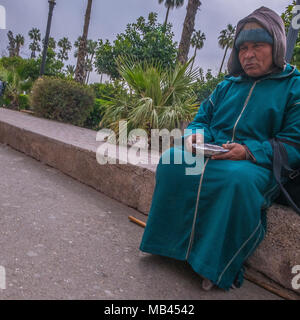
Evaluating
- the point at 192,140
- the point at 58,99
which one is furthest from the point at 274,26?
the point at 58,99

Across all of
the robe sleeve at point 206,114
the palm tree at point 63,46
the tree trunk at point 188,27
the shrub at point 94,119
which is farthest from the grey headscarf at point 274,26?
the palm tree at point 63,46

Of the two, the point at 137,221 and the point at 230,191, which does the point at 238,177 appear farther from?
the point at 137,221

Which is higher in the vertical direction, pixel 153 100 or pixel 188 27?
pixel 188 27

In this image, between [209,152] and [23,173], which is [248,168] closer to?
[209,152]

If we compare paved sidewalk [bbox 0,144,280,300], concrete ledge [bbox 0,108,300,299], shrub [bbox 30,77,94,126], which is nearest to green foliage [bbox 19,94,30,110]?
shrub [bbox 30,77,94,126]

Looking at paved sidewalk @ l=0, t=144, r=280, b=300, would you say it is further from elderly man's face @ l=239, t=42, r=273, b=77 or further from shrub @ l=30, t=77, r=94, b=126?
shrub @ l=30, t=77, r=94, b=126

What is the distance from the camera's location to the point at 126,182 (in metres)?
3.06

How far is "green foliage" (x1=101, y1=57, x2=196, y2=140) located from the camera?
4.75 m

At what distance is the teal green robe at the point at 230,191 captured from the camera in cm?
167

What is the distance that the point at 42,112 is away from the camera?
8227 millimetres

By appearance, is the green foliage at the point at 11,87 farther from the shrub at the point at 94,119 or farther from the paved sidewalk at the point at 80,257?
the paved sidewalk at the point at 80,257

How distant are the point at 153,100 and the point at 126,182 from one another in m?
2.29
